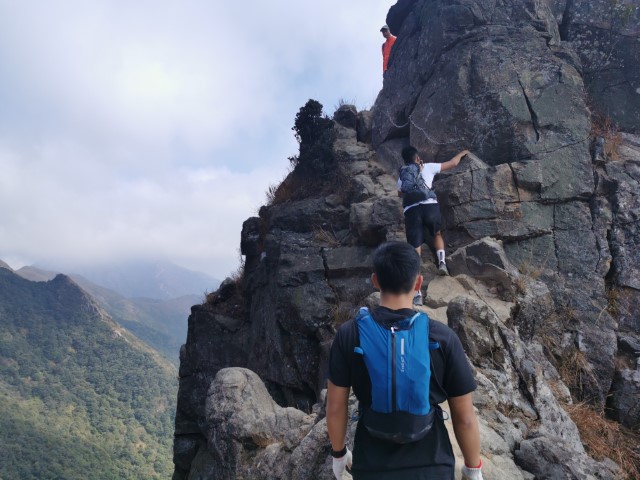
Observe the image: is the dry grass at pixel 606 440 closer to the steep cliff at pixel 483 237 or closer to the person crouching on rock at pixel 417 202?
the steep cliff at pixel 483 237

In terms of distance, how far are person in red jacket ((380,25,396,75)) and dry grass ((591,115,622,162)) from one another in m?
7.12

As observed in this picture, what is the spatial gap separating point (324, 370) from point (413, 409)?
8389mm

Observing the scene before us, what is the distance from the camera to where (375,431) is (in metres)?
2.78

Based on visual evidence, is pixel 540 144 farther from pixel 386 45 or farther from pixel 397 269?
pixel 397 269

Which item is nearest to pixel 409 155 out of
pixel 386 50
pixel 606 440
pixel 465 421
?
pixel 606 440

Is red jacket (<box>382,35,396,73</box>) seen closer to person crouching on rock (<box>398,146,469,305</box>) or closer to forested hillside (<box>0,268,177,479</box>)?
person crouching on rock (<box>398,146,469,305</box>)

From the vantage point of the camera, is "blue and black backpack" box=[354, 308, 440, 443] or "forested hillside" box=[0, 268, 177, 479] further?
"forested hillside" box=[0, 268, 177, 479]

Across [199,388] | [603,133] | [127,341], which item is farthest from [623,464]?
[127,341]

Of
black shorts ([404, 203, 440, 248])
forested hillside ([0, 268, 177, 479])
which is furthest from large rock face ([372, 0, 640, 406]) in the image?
forested hillside ([0, 268, 177, 479])

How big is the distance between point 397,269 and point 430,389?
785 millimetres

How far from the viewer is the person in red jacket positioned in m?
16.3

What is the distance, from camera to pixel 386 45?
54.4 feet

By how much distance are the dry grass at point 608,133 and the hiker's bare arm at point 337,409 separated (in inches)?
443

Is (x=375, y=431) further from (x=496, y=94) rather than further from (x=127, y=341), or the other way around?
(x=127, y=341)
